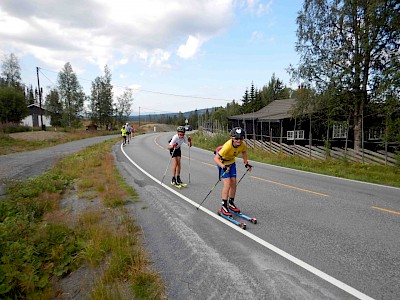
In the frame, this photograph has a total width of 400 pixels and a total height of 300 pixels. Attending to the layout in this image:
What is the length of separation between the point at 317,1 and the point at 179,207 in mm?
17157

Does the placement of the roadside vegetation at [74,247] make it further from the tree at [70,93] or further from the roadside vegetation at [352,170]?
the tree at [70,93]

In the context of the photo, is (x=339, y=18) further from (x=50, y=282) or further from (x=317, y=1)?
(x=50, y=282)

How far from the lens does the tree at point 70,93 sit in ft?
155

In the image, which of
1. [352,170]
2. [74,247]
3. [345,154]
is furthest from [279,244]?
[345,154]

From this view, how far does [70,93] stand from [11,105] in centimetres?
1003

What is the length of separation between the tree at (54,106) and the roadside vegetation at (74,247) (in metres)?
49.0

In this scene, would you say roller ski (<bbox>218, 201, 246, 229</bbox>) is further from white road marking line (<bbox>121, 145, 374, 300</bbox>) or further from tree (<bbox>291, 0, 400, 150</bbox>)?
tree (<bbox>291, 0, 400, 150</bbox>)

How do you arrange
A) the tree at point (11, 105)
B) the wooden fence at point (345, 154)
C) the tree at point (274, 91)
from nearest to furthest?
the wooden fence at point (345, 154) < the tree at point (11, 105) < the tree at point (274, 91)

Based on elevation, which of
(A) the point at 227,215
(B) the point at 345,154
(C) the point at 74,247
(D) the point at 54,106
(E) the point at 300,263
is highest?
(D) the point at 54,106

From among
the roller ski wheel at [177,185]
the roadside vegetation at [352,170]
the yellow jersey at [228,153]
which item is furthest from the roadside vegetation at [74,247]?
the roadside vegetation at [352,170]

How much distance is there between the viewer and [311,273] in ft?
11.4

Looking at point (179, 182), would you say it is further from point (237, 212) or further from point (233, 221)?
point (233, 221)

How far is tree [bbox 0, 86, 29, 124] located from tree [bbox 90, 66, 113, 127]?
12.7 m

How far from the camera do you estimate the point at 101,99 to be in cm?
5262
